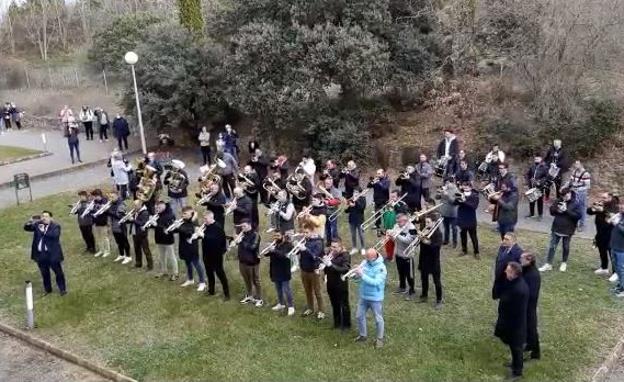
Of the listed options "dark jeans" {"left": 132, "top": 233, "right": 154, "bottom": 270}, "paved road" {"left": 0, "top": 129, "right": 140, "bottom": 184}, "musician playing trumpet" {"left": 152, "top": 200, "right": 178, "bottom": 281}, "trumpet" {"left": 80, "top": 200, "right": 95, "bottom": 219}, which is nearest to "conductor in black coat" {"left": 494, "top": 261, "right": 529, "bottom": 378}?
"musician playing trumpet" {"left": 152, "top": 200, "right": 178, "bottom": 281}

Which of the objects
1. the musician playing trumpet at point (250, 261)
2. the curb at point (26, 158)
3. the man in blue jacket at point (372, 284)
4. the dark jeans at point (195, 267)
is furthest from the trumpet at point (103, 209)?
the curb at point (26, 158)

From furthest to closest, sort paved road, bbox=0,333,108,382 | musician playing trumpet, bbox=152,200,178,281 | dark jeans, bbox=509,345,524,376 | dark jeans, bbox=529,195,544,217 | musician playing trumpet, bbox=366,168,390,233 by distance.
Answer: dark jeans, bbox=529,195,544,217, musician playing trumpet, bbox=366,168,390,233, musician playing trumpet, bbox=152,200,178,281, paved road, bbox=0,333,108,382, dark jeans, bbox=509,345,524,376

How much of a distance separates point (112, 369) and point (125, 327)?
1.32 meters

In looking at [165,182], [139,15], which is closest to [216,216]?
[165,182]

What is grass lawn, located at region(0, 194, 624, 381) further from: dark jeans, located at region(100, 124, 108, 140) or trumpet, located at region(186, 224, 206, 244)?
dark jeans, located at region(100, 124, 108, 140)

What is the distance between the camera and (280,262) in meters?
11.2

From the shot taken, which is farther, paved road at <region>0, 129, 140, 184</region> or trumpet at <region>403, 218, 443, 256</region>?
paved road at <region>0, 129, 140, 184</region>

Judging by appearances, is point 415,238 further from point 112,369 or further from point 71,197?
point 71,197

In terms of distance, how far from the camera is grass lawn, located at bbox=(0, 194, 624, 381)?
9.95m

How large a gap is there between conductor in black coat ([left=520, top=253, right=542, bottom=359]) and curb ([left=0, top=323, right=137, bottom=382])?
5.83 metres

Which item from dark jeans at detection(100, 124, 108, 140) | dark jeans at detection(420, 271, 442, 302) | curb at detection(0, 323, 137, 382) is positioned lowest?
curb at detection(0, 323, 137, 382)

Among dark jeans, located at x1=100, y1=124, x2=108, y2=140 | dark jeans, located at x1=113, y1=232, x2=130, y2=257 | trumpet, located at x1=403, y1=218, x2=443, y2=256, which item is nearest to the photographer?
trumpet, located at x1=403, y1=218, x2=443, y2=256

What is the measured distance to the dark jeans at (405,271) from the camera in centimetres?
1180

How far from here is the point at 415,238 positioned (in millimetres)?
11344
